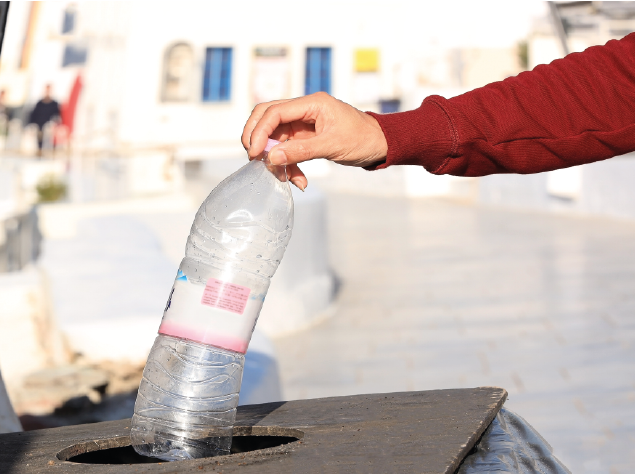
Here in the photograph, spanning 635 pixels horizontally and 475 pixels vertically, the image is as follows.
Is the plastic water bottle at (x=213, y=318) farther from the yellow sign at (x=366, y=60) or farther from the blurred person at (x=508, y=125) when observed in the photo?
the yellow sign at (x=366, y=60)

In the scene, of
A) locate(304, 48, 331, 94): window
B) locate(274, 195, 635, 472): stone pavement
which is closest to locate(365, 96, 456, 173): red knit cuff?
locate(274, 195, 635, 472): stone pavement

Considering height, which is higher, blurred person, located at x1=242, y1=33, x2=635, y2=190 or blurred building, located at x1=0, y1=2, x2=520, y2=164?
blurred building, located at x1=0, y1=2, x2=520, y2=164

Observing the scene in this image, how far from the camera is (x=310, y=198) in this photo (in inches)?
286

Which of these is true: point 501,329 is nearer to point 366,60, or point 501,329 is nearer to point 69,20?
point 366,60

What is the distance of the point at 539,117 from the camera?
1.91 m

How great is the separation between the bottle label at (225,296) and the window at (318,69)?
27991mm

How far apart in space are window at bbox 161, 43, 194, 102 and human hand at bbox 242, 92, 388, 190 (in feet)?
92.4

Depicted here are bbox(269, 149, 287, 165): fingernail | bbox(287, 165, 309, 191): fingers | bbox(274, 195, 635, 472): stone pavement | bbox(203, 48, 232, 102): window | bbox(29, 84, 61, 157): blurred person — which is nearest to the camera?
bbox(269, 149, 287, 165): fingernail

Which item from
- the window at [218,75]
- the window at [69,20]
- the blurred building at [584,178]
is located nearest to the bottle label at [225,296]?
the blurred building at [584,178]

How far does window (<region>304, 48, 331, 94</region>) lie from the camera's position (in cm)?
2931

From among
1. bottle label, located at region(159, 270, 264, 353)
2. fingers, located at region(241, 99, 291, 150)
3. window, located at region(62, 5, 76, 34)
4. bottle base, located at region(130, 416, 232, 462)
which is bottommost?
bottle base, located at region(130, 416, 232, 462)

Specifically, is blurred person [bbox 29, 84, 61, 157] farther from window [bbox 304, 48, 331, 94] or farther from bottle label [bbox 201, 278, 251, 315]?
bottle label [bbox 201, 278, 251, 315]

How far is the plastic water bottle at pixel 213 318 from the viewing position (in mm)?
1767

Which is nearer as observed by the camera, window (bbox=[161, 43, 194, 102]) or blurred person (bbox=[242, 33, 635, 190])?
blurred person (bbox=[242, 33, 635, 190])
